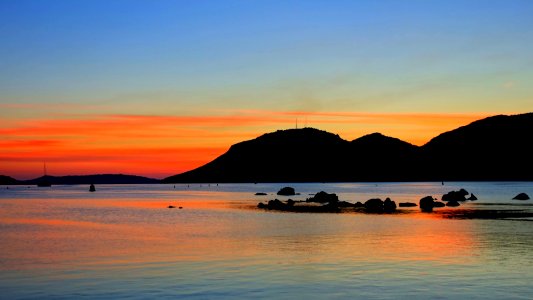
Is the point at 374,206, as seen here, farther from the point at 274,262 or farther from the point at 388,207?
the point at 274,262

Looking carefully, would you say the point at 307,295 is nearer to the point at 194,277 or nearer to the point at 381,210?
the point at 194,277

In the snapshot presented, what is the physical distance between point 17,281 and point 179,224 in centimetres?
4182

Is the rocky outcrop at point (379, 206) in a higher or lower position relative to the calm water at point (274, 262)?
higher

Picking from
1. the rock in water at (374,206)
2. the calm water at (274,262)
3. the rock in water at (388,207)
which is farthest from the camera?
the rock in water at (374,206)

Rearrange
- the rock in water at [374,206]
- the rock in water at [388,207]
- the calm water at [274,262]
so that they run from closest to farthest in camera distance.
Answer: the calm water at [274,262]
the rock in water at [388,207]
the rock in water at [374,206]

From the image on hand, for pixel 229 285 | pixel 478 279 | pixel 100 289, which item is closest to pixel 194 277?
pixel 229 285

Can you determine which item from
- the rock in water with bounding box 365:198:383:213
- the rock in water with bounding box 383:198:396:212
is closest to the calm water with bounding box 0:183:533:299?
the rock in water with bounding box 383:198:396:212

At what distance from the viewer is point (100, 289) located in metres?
27.8

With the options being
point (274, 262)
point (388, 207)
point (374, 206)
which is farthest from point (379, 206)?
point (274, 262)

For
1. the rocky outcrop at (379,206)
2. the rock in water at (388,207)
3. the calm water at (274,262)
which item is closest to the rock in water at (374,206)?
the rocky outcrop at (379,206)

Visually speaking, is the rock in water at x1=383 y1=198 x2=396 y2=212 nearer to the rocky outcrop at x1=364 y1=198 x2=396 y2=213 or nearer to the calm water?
the rocky outcrop at x1=364 y1=198 x2=396 y2=213

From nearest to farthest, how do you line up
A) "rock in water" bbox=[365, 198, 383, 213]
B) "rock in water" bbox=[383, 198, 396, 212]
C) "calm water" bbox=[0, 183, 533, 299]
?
"calm water" bbox=[0, 183, 533, 299], "rock in water" bbox=[383, 198, 396, 212], "rock in water" bbox=[365, 198, 383, 213]

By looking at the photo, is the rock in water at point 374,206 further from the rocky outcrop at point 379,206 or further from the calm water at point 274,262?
the calm water at point 274,262

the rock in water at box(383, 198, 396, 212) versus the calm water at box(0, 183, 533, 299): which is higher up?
the rock in water at box(383, 198, 396, 212)
